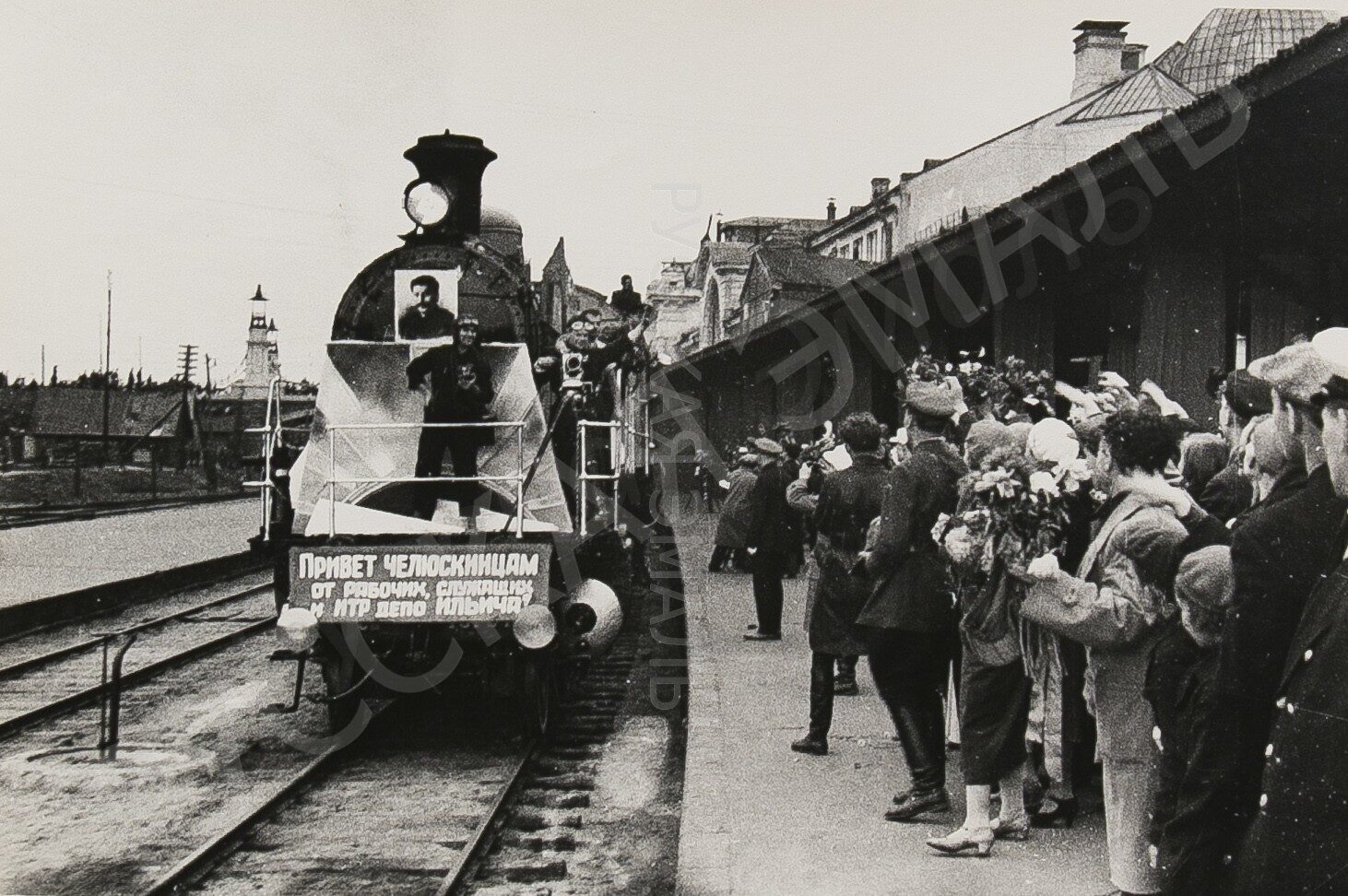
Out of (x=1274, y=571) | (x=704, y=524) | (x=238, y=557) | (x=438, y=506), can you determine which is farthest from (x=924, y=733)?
(x=704, y=524)

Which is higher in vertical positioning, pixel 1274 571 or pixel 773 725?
pixel 1274 571

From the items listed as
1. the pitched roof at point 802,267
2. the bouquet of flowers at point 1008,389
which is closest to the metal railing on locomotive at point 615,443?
the bouquet of flowers at point 1008,389

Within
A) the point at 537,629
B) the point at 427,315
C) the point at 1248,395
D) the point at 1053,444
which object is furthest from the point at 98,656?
the point at 1248,395

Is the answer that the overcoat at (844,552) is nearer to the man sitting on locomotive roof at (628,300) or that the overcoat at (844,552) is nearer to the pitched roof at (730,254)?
the man sitting on locomotive roof at (628,300)

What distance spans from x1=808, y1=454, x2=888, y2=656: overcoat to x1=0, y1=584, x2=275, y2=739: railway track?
15.9 ft

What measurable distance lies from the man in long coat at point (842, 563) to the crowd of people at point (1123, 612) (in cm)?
1

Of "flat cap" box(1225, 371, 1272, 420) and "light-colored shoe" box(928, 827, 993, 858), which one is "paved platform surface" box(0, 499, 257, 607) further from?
"flat cap" box(1225, 371, 1272, 420)

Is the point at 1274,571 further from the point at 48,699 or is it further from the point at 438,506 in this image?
the point at 48,699

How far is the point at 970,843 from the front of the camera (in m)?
5.72

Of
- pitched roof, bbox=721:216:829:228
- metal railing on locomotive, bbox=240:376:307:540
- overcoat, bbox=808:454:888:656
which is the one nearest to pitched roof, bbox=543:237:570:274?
metal railing on locomotive, bbox=240:376:307:540

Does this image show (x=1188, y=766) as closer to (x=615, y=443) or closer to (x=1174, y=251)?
(x=1174, y=251)

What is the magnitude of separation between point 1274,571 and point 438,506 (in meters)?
7.78

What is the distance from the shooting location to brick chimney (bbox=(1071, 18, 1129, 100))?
37.7m

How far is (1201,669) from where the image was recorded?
4172 millimetres
